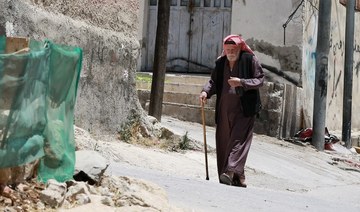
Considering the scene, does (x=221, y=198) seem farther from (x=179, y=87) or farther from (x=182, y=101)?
(x=179, y=87)

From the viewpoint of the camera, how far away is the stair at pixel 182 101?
47.3 feet

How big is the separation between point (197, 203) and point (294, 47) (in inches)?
380

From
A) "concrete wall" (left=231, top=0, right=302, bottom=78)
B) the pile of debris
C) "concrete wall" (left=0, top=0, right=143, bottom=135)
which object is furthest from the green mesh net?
"concrete wall" (left=231, top=0, right=302, bottom=78)

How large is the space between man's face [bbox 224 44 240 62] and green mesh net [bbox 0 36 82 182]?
2259mm

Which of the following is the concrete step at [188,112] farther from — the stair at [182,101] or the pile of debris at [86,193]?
the pile of debris at [86,193]

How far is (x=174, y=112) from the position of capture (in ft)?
48.0

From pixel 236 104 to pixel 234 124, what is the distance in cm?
23

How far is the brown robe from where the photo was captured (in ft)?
26.2

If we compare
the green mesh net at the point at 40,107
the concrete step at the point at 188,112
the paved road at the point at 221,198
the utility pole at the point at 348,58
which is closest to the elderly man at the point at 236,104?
the paved road at the point at 221,198

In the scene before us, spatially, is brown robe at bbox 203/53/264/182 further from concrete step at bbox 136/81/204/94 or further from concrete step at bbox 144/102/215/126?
concrete step at bbox 136/81/204/94

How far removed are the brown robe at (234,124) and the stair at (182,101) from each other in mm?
6098

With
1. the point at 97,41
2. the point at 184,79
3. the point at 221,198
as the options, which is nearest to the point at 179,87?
the point at 184,79

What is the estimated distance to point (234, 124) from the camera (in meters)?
8.09

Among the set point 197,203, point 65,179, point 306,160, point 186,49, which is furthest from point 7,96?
point 186,49
